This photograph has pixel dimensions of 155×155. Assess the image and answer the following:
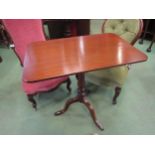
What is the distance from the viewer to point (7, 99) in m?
2.02

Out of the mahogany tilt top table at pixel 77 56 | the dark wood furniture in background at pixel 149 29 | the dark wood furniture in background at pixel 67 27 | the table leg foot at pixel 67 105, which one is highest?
the mahogany tilt top table at pixel 77 56

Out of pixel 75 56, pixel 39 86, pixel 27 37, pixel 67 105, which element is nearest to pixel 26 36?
pixel 27 37

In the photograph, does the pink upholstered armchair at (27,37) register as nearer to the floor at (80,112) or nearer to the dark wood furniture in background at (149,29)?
the floor at (80,112)

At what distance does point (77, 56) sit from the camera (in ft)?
4.25

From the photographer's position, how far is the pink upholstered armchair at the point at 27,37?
1.61 metres

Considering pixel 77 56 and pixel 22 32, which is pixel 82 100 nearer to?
pixel 77 56

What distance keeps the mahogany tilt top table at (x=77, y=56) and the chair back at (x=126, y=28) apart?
196mm

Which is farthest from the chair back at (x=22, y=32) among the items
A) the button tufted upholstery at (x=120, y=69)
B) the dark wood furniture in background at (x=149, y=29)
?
the dark wood furniture in background at (x=149, y=29)

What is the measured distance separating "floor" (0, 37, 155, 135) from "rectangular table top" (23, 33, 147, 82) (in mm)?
757

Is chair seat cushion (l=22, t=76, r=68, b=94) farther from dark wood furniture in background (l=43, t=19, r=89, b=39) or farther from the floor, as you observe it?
dark wood furniture in background (l=43, t=19, r=89, b=39)

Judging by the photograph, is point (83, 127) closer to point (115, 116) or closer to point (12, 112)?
point (115, 116)

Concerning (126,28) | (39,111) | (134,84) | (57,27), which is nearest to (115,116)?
(134,84)

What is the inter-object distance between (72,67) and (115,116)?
3.03 feet

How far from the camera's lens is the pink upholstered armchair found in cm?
161
